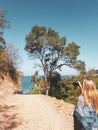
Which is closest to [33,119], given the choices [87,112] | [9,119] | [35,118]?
[35,118]

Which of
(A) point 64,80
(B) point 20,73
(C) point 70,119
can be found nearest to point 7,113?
(C) point 70,119

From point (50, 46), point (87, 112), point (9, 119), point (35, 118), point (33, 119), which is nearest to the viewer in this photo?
point (87, 112)

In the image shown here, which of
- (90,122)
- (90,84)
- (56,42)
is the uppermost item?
(56,42)

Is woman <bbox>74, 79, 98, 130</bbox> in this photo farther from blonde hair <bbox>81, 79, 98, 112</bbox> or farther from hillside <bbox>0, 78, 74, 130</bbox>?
hillside <bbox>0, 78, 74, 130</bbox>

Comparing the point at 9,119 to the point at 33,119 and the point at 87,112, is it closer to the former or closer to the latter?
the point at 33,119

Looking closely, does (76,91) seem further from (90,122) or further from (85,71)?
(90,122)

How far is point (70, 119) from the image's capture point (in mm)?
16484

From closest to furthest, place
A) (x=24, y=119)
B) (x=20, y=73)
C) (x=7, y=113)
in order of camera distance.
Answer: (x=24, y=119)
(x=7, y=113)
(x=20, y=73)

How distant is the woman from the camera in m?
4.25

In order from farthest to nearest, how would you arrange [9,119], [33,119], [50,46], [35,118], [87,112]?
[50,46]
[35,118]
[33,119]
[9,119]
[87,112]

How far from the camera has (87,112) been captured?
169 inches

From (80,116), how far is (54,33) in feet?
112

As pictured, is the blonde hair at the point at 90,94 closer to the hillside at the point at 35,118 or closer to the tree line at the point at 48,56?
the hillside at the point at 35,118

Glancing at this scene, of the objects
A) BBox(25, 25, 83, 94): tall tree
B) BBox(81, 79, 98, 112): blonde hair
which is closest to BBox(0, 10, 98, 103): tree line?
BBox(25, 25, 83, 94): tall tree
